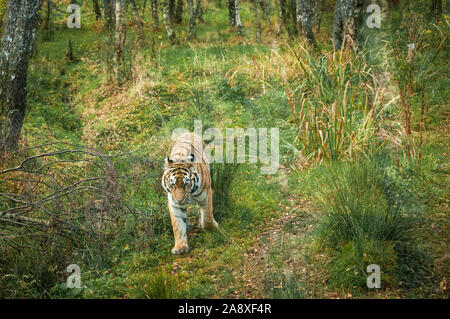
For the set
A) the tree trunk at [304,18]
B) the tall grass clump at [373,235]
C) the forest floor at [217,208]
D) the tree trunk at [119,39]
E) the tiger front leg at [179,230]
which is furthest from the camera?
the tree trunk at [119,39]

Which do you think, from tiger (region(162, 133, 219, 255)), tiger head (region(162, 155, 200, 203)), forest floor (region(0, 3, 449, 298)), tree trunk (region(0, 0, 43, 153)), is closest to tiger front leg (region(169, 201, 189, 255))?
tiger (region(162, 133, 219, 255))

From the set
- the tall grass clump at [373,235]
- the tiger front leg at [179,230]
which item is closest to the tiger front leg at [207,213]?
the tiger front leg at [179,230]

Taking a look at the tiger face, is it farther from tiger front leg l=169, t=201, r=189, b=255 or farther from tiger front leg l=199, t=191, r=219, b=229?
tiger front leg l=199, t=191, r=219, b=229

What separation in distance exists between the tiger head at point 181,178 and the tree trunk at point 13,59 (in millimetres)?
3316

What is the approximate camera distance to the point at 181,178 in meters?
5.16

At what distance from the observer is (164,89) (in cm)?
1153

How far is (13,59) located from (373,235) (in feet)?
19.9

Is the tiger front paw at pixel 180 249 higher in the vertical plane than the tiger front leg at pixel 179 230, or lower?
lower

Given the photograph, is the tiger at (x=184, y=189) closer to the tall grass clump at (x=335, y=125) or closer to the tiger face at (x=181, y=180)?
the tiger face at (x=181, y=180)

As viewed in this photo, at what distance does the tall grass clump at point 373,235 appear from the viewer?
168 inches

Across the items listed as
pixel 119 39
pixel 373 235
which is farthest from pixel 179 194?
pixel 119 39

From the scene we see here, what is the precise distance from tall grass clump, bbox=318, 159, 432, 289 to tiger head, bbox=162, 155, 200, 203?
60.5 inches

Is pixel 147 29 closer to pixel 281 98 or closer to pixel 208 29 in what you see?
pixel 208 29

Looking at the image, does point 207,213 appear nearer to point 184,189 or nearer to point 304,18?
point 184,189
